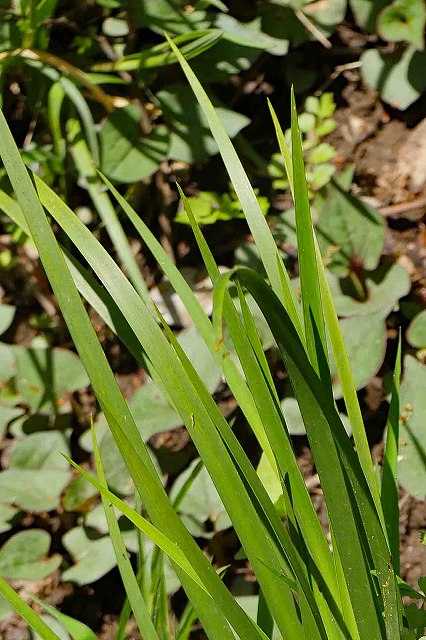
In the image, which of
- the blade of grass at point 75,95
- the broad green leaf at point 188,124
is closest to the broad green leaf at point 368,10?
the broad green leaf at point 188,124

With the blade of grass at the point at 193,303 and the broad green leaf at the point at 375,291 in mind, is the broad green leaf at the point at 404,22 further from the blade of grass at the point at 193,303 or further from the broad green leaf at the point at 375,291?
the blade of grass at the point at 193,303

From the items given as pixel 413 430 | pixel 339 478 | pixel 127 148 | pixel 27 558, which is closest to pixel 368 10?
pixel 127 148

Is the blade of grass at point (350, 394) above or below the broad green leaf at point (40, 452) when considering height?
above

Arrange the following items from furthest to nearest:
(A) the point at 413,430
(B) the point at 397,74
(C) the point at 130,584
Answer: (B) the point at 397,74
(A) the point at 413,430
(C) the point at 130,584

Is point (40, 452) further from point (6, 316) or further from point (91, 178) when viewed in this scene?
point (91, 178)

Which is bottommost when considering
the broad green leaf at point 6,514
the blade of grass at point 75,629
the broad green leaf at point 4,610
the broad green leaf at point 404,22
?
the broad green leaf at point 4,610

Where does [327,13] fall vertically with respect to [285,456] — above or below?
above
